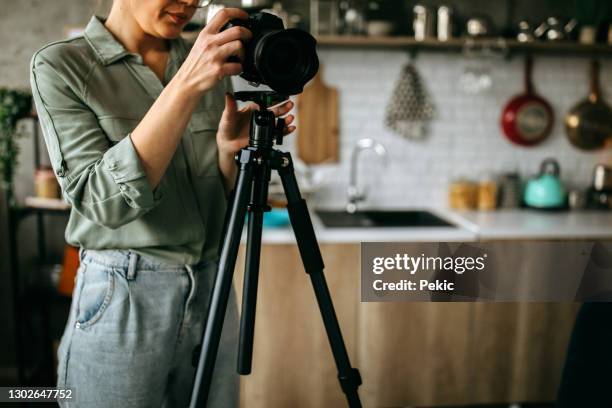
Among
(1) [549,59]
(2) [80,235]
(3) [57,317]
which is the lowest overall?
(3) [57,317]

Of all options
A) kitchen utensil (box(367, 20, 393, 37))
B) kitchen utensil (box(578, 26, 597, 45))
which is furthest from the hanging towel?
kitchen utensil (box(578, 26, 597, 45))

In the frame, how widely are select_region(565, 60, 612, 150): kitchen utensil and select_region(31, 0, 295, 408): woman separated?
2186mm

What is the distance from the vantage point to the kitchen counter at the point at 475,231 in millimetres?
2045

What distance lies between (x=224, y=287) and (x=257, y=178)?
0.16 meters

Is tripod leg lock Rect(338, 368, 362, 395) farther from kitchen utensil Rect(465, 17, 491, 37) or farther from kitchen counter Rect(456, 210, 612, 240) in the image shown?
kitchen utensil Rect(465, 17, 491, 37)

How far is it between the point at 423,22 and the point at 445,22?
10cm

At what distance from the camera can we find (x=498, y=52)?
8.23ft

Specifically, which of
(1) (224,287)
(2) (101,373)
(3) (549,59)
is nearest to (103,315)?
(2) (101,373)

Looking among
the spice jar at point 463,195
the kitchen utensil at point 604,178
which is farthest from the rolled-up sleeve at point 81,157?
the kitchen utensil at point 604,178

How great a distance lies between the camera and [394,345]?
210 cm

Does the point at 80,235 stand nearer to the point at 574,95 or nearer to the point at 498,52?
the point at 498,52

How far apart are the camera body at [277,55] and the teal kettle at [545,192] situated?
204cm

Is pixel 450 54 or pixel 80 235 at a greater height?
pixel 450 54

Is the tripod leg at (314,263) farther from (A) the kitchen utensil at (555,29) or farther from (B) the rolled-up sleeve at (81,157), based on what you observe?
(A) the kitchen utensil at (555,29)
